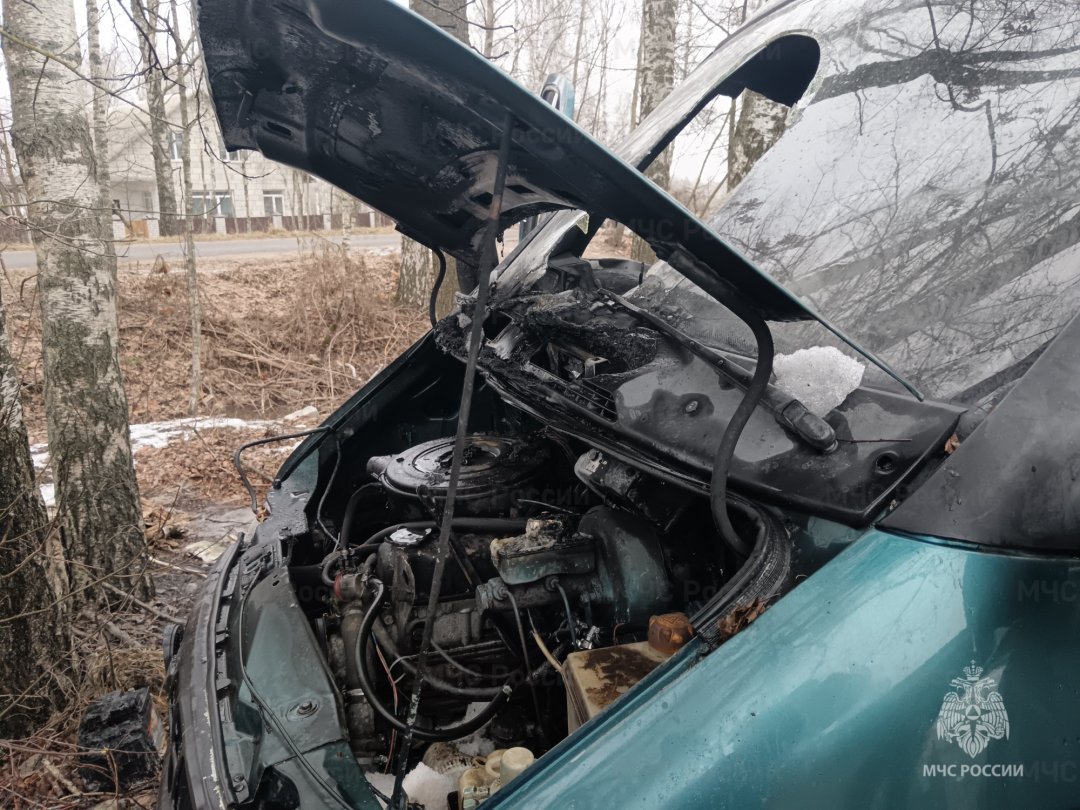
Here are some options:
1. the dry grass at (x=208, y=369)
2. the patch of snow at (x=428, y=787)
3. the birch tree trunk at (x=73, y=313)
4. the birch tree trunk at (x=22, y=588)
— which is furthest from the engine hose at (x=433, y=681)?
the birch tree trunk at (x=73, y=313)

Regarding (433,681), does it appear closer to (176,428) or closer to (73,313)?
(73,313)

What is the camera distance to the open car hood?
4.05ft

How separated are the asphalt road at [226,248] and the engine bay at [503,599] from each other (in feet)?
42.9

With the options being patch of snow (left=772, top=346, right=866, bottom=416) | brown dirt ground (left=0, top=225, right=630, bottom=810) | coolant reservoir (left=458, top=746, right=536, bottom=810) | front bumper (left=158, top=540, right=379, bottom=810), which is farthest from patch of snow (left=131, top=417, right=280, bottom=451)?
patch of snow (left=772, top=346, right=866, bottom=416)

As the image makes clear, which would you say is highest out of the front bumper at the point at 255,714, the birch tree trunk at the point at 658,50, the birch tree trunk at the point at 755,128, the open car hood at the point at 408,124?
the birch tree trunk at the point at 658,50

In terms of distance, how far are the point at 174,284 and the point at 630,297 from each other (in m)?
11.4

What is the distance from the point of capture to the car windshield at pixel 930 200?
164 cm

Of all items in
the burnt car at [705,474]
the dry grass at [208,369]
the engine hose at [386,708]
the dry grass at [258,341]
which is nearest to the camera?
the burnt car at [705,474]

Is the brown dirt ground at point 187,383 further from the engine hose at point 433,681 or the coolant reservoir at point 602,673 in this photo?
the coolant reservoir at point 602,673

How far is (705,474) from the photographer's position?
1.64 m

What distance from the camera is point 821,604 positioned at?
1233mm

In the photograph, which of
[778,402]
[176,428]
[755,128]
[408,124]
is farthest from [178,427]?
[778,402]

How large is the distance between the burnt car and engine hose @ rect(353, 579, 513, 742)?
0.03 metres

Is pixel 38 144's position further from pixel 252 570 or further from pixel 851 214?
pixel 851 214
